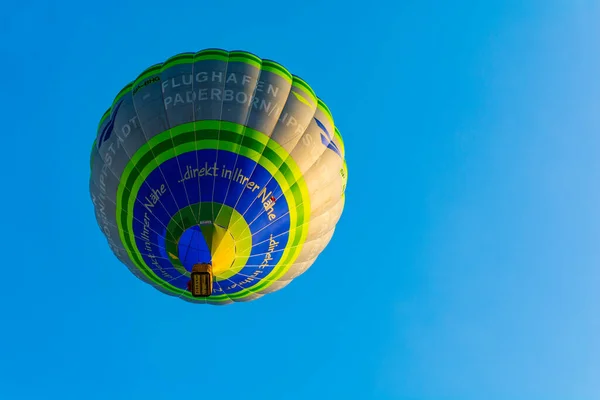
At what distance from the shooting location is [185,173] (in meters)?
10.0

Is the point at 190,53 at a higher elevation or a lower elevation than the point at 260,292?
higher

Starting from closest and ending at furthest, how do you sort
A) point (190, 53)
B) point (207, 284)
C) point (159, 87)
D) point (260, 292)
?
point (207, 284)
point (159, 87)
point (190, 53)
point (260, 292)

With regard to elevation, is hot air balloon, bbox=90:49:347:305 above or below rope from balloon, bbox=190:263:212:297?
above

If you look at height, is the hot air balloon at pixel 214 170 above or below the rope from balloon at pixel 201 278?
above

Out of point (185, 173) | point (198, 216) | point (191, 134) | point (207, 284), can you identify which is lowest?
point (207, 284)

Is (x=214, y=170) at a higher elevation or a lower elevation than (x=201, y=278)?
higher

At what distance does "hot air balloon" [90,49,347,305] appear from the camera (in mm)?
10023

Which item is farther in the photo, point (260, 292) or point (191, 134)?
point (260, 292)

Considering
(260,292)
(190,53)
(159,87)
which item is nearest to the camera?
(159,87)

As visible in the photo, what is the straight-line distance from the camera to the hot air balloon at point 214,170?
10.0 m

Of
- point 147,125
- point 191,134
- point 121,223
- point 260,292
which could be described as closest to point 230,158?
point 191,134

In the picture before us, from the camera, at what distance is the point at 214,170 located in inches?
395

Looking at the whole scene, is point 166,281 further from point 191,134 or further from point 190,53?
point 190,53

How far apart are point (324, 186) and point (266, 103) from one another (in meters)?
1.97
